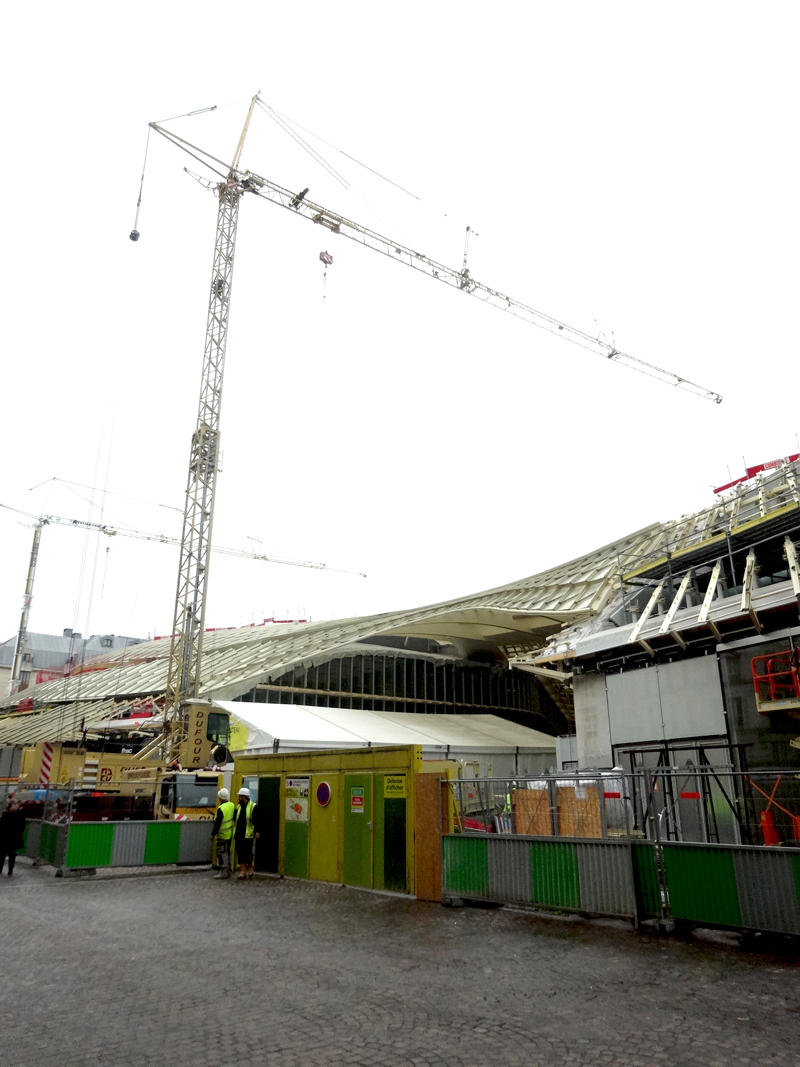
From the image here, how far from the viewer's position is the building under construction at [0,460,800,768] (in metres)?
15.7

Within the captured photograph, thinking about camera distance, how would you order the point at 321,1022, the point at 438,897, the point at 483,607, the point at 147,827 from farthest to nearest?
the point at 483,607, the point at 147,827, the point at 438,897, the point at 321,1022

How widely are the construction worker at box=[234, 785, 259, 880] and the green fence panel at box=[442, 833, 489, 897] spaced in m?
4.98

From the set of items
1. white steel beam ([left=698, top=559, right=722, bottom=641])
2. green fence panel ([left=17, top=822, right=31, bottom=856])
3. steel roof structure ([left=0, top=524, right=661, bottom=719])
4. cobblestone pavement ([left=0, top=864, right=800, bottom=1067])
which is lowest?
cobblestone pavement ([left=0, top=864, right=800, bottom=1067])

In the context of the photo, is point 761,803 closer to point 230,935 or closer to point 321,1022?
point 230,935

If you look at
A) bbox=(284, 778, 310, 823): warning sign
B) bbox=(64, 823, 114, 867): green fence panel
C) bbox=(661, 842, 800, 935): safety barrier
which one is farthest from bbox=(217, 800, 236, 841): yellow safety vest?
bbox=(661, 842, 800, 935): safety barrier

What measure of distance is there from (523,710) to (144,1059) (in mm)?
34503

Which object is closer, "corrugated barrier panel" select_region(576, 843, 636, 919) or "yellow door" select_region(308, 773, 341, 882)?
"corrugated barrier panel" select_region(576, 843, 636, 919)

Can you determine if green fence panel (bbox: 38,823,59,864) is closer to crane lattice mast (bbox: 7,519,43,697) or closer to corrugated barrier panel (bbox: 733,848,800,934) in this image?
corrugated barrier panel (bbox: 733,848,800,934)

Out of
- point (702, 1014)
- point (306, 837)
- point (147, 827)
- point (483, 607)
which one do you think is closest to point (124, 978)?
point (702, 1014)

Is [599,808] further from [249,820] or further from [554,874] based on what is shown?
[249,820]

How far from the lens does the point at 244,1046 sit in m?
5.42

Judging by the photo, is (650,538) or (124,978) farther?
(650,538)

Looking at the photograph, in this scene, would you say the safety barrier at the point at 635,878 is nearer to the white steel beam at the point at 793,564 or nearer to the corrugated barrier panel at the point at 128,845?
the white steel beam at the point at 793,564

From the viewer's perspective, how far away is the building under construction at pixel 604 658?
15688mm
